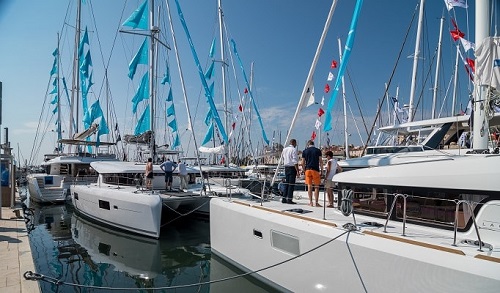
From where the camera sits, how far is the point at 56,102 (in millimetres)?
29562

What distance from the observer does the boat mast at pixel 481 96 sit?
657cm

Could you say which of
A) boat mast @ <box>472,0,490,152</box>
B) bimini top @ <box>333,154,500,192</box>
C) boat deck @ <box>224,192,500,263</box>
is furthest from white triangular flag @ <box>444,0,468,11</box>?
boat deck @ <box>224,192,500,263</box>

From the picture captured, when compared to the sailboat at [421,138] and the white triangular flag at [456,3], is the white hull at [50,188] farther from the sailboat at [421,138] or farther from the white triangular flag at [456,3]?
the white triangular flag at [456,3]

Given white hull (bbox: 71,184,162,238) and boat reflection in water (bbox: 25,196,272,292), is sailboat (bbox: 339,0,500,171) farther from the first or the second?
white hull (bbox: 71,184,162,238)

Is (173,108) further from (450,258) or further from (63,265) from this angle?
(450,258)

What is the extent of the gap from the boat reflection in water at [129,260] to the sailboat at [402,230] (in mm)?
1119

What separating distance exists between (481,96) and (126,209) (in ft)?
34.7

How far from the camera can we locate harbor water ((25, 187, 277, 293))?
6.96 m

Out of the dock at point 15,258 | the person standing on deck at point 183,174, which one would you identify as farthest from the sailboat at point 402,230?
the person standing on deck at point 183,174

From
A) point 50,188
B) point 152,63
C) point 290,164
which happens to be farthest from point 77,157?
point 290,164

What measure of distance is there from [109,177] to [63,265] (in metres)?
6.04

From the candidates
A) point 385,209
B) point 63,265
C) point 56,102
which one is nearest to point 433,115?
point 385,209

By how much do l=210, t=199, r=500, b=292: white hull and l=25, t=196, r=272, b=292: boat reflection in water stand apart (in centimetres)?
88

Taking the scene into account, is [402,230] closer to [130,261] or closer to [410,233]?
[410,233]
